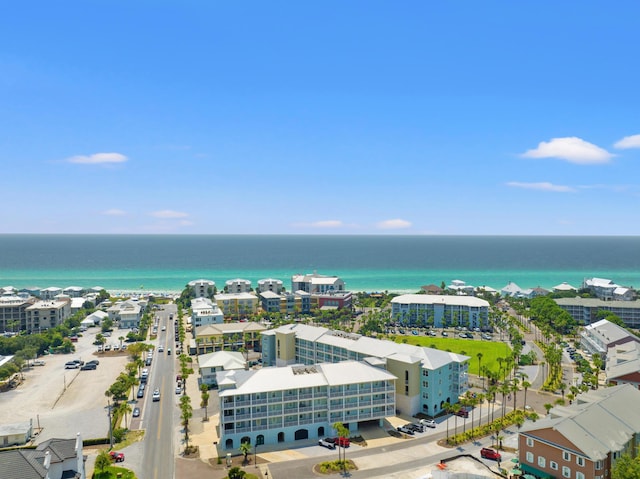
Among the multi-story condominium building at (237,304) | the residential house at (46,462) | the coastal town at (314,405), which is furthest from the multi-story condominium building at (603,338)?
the residential house at (46,462)

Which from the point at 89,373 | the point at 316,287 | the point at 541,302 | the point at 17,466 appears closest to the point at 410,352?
the point at 17,466

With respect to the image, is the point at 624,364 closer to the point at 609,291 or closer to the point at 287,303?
the point at 287,303

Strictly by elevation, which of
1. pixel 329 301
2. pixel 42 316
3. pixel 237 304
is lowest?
pixel 42 316

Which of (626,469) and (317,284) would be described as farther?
(317,284)

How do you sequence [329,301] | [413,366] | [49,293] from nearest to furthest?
[413,366] < [329,301] < [49,293]

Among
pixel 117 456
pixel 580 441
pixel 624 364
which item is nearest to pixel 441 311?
pixel 624 364

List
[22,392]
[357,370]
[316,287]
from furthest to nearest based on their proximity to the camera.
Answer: [316,287] < [22,392] < [357,370]

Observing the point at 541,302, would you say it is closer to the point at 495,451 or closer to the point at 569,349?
the point at 569,349
